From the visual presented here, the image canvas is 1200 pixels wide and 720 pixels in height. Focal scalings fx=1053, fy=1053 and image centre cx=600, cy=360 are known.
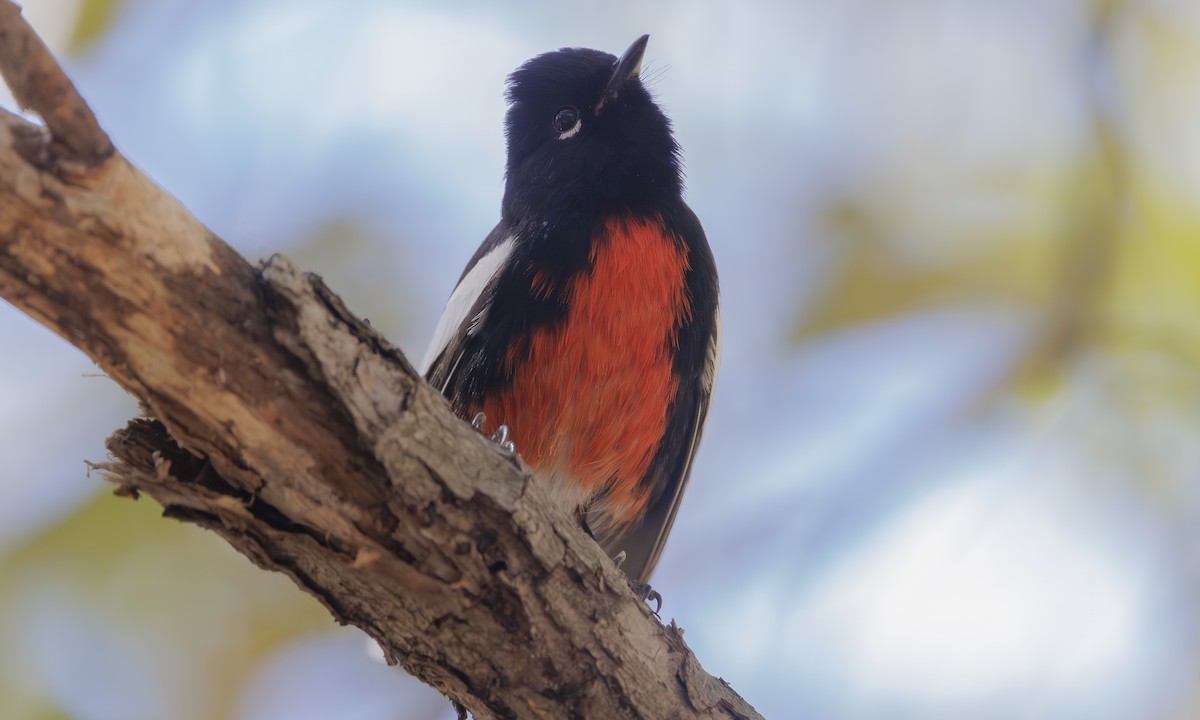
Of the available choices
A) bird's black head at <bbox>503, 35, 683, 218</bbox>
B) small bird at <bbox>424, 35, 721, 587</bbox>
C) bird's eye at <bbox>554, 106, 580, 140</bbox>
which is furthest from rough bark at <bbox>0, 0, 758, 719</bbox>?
bird's eye at <bbox>554, 106, 580, 140</bbox>

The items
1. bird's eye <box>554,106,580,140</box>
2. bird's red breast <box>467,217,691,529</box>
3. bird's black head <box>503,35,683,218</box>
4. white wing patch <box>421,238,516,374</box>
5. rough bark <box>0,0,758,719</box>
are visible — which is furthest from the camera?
bird's eye <box>554,106,580,140</box>

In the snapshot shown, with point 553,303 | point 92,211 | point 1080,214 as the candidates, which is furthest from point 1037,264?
point 92,211

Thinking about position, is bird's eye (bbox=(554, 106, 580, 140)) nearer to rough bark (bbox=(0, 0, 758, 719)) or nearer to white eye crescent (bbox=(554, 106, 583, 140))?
white eye crescent (bbox=(554, 106, 583, 140))

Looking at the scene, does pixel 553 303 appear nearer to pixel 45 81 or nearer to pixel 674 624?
pixel 674 624

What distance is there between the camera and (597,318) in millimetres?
3426

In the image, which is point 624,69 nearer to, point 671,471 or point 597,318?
point 597,318

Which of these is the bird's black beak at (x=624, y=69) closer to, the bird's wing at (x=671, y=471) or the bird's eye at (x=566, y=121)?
the bird's eye at (x=566, y=121)

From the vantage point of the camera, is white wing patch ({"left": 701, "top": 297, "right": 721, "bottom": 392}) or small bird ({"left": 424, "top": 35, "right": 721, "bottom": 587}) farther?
white wing patch ({"left": 701, "top": 297, "right": 721, "bottom": 392})

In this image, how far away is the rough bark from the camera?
167cm

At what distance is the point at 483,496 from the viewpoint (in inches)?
83.0

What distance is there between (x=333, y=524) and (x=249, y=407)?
30 centimetres

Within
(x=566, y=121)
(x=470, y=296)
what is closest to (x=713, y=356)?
(x=470, y=296)

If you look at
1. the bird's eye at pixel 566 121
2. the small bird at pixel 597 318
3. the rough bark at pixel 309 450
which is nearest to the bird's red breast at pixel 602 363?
the small bird at pixel 597 318

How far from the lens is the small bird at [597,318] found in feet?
11.2
